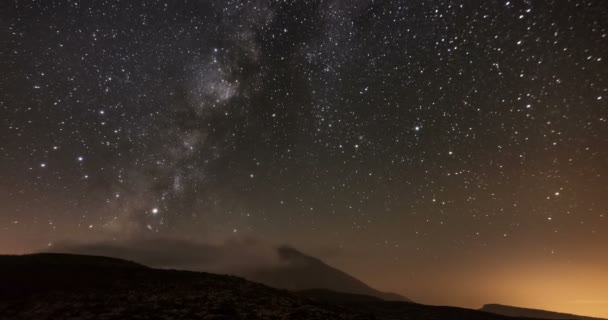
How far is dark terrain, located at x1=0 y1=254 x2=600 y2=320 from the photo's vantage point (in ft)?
65.5

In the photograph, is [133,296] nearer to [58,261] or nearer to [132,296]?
[132,296]

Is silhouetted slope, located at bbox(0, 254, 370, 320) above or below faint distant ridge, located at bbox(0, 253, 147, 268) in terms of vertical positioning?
below

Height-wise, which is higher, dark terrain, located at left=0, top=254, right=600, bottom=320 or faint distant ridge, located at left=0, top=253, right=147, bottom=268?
faint distant ridge, located at left=0, top=253, right=147, bottom=268

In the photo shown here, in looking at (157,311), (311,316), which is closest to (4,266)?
(157,311)

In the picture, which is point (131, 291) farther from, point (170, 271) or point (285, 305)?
point (285, 305)

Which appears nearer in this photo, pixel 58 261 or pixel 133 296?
pixel 133 296

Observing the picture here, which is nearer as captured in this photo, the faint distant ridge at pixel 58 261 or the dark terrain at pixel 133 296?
the dark terrain at pixel 133 296

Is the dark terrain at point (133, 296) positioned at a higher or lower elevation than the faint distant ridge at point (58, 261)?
lower

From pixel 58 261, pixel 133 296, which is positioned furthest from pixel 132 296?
pixel 58 261

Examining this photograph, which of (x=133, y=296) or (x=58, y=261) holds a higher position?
(x=58, y=261)

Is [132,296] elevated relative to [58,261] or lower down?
lower down

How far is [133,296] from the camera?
76.2 ft

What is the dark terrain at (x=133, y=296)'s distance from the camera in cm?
1995

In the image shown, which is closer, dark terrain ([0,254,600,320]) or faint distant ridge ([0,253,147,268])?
dark terrain ([0,254,600,320])
